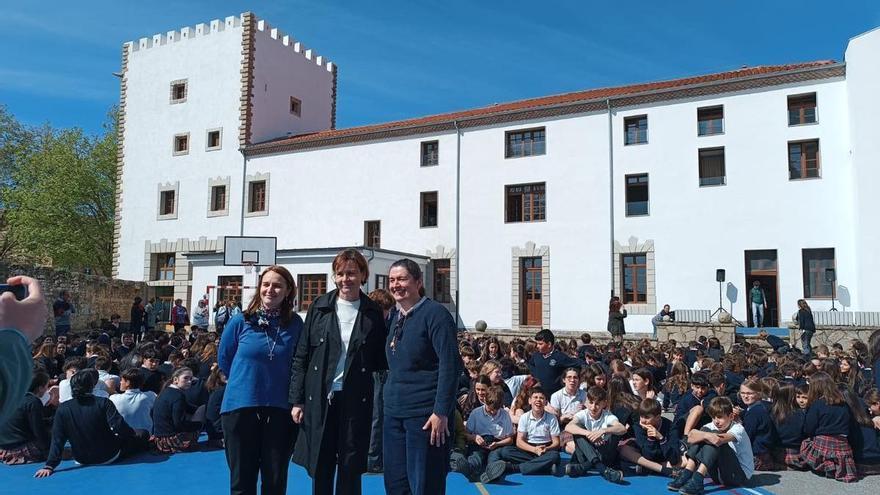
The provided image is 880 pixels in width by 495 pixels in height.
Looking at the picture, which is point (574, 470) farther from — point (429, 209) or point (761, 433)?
point (429, 209)

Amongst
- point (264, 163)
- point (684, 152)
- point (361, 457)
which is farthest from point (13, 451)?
point (264, 163)

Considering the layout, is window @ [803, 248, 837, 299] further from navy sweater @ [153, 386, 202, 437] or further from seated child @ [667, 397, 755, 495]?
navy sweater @ [153, 386, 202, 437]

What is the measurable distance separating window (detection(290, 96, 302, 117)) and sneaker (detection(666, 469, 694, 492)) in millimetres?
30762

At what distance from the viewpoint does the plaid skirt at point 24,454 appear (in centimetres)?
745

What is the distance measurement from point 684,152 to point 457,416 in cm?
1850

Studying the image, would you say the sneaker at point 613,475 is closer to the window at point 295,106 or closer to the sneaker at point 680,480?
the sneaker at point 680,480

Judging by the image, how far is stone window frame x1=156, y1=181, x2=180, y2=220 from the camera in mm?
32438

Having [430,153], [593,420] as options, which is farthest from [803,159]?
[593,420]

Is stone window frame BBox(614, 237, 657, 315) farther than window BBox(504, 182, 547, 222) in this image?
No

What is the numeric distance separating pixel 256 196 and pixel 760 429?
1052 inches

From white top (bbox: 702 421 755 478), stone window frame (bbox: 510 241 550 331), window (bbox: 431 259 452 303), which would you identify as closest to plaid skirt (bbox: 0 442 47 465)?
white top (bbox: 702 421 755 478)

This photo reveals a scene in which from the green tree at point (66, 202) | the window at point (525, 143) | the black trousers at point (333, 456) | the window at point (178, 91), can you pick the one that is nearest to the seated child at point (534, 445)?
the black trousers at point (333, 456)

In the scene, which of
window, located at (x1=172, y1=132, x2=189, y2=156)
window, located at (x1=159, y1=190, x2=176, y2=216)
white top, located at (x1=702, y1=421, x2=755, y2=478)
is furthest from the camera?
window, located at (x1=159, y1=190, x2=176, y2=216)

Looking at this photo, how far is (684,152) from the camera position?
76.7 feet
